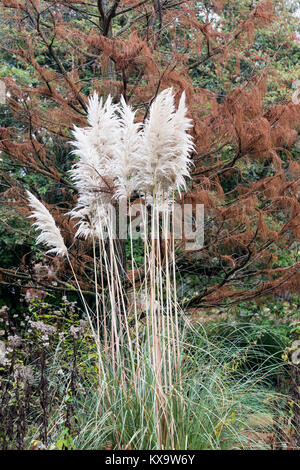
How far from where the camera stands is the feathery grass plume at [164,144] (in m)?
2.88

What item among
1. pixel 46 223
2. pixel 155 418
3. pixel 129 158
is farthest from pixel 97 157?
pixel 155 418

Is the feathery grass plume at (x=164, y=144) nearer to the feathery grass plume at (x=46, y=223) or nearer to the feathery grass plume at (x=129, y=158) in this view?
the feathery grass plume at (x=129, y=158)

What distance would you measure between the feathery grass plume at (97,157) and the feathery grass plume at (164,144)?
1.08 ft

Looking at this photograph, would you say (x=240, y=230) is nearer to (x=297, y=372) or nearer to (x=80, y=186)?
(x=297, y=372)

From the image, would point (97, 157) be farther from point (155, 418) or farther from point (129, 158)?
point (155, 418)

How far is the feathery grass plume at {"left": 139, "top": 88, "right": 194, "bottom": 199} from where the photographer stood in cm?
288

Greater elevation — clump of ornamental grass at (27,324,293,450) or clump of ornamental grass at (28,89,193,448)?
clump of ornamental grass at (28,89,193,448)

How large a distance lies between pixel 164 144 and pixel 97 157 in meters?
0.54

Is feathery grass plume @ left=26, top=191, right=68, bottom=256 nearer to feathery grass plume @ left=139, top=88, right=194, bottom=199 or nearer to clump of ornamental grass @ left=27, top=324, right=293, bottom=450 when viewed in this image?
feathery grass plume @ left=139, top=88, right=194, bottom=199

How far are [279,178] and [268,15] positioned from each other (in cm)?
141

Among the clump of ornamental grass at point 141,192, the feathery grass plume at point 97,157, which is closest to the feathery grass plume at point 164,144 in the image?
the clump of ornamental grass at point 141,192

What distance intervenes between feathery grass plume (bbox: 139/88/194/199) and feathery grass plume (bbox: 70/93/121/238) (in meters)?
0.33

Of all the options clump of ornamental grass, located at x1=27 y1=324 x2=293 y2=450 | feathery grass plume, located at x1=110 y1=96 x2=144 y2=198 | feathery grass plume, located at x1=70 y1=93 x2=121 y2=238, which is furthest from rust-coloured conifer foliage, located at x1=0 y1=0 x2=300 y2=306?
clump of ornamental grass, located at x1=27 y1=324 x2=293 y2=450

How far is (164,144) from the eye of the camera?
116 inches
